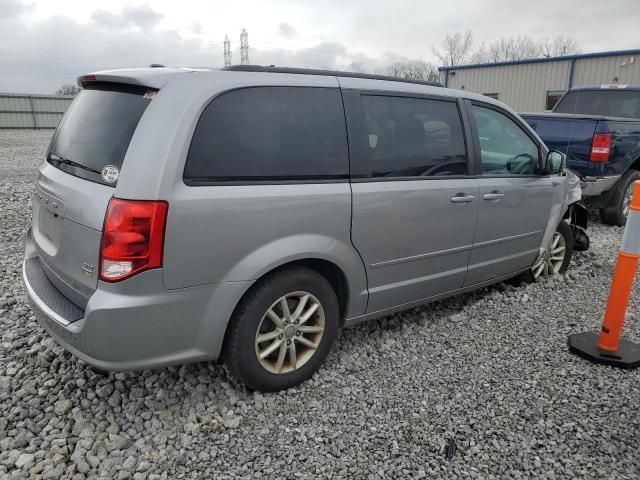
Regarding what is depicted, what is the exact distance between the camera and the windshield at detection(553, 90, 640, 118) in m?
8.29

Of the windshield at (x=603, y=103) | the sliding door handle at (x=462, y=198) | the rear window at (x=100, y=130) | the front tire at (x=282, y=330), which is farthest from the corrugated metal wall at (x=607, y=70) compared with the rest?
the rear window at (x=100, y=130)

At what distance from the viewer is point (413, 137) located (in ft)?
10.7

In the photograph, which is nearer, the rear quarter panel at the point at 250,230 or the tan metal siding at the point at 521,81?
the rear quarter panel at the point at 250,230

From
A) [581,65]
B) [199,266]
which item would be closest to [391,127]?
[199,266]

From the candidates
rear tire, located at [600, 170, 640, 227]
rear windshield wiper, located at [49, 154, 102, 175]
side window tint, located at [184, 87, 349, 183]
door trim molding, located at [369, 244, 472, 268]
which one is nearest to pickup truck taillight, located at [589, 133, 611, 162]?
rear tire, located at [600, 170, 640, 227]

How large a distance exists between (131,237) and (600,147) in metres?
6.27

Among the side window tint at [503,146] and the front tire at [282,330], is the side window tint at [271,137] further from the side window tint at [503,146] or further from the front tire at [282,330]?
the side window tint at [503,146]

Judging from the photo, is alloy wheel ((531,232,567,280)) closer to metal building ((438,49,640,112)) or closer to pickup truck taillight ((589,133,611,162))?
pickup truck taillight ((589,133,611,162))

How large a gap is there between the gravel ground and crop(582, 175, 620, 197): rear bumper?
3.32 metres

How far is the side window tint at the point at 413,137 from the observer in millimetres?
3041

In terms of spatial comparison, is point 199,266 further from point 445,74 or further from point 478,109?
point 445,74

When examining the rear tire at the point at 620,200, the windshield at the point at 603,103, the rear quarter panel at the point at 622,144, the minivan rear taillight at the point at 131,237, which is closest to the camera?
the minivan rear taillight at the point at 131,237

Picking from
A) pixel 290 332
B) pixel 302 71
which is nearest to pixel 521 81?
pixel 302 71

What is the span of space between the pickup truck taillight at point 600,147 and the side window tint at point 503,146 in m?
2.88
